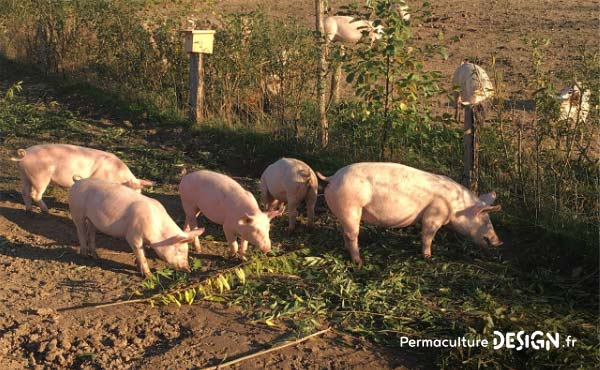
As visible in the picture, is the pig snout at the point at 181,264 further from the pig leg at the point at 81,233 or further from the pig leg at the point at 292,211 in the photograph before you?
the pig leg at the point at 292,211

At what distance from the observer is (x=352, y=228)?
6.30 meters

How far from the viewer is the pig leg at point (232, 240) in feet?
21.0

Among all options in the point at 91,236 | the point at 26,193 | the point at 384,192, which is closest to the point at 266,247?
the point at 384,192

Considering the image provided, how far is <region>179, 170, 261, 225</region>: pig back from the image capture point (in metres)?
6.33

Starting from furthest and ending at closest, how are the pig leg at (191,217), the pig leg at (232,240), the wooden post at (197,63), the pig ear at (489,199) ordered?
the wooden post at (197,63)
the pig leg at (191,217)
the pig ear at (489,199)
the pig leg at (232,240)

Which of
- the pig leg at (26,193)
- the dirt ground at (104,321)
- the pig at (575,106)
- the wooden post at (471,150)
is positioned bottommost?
the dirt ground at (104,321)

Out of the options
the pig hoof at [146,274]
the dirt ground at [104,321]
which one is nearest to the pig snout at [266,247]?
the dirt ground at [104,321]

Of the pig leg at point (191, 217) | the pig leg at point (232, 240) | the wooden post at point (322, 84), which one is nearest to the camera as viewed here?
the pig leg at point (232, 240)

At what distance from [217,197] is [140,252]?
96 cm

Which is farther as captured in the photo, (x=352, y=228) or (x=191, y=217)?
(x=191, y=217)

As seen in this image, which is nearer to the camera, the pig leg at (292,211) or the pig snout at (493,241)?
the pig snout at (493,241)

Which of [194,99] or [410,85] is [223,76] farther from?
[410,85]

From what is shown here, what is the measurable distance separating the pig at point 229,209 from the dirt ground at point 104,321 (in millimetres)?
339

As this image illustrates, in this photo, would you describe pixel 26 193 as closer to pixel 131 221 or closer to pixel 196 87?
pixel 131 221
